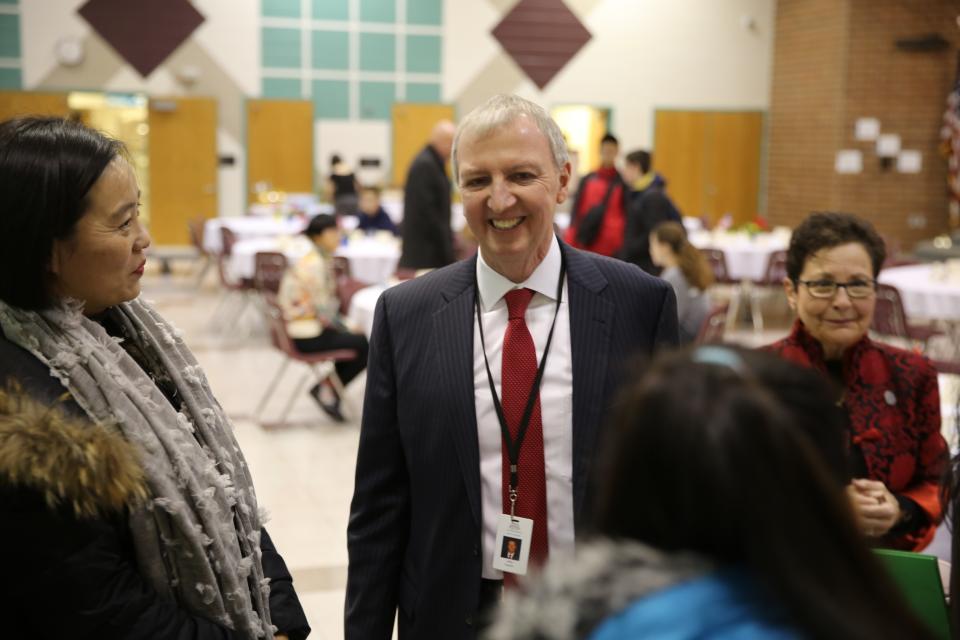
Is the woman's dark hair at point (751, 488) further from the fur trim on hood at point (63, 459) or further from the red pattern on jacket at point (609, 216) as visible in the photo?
the red pattern on jacket at point (609, 216)

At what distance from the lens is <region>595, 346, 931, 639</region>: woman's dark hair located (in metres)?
0.77

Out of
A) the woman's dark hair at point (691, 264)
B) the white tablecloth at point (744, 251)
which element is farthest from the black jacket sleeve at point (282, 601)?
the white tablecloth at point (744, 251)

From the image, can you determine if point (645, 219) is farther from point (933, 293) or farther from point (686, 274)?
point (933, 293)

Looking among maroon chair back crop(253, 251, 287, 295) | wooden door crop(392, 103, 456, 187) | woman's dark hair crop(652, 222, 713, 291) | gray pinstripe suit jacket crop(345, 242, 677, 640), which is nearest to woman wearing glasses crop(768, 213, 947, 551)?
gray pinstripe suit jacket crop(345, 242, 677, 640)

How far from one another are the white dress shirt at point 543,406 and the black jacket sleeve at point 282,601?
34cm

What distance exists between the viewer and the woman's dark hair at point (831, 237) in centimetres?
232

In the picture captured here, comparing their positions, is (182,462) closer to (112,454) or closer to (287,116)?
(112,454)

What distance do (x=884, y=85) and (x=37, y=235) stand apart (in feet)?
47.4

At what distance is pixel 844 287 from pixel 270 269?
7.19 m

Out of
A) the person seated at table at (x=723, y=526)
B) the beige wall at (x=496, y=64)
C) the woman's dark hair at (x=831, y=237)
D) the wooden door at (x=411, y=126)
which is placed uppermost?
the beige wall at (x=496, y=64)

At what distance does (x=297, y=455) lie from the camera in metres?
6.27

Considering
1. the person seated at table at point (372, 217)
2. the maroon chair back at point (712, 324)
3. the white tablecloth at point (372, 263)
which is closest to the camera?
the maroon chair back at point (712, 324)

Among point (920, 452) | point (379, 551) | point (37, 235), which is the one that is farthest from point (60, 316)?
point (920, 452)

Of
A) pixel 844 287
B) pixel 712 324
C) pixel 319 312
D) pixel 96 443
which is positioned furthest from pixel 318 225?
pixel 96 443
